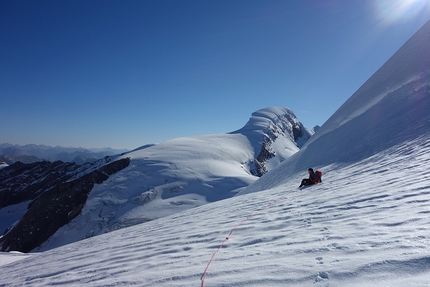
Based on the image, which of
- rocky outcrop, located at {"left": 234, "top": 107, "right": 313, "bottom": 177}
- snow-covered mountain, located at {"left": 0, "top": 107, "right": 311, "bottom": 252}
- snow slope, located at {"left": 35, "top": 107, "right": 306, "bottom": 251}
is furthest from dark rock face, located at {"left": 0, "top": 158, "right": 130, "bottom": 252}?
rocky outcrop, located at {"left": 234, "top": 107, "right": 313, "bottom": 177}

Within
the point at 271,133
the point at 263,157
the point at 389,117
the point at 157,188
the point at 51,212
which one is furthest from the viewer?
the point at 271,133

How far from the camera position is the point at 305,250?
9.73 feet

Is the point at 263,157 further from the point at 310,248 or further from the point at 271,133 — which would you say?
the point at 310,248

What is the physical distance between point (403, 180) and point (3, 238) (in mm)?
33110

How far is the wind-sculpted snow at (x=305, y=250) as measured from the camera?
2.23 m

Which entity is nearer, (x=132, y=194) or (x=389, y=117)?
(x=389, y=117)

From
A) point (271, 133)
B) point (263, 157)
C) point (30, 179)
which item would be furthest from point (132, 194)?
point (271, 133)

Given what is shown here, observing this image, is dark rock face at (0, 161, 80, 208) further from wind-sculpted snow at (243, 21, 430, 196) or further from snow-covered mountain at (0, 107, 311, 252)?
wind-sculpted snow at (243, 21, 430, 196)

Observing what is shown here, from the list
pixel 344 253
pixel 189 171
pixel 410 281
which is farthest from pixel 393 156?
pixel 189 171

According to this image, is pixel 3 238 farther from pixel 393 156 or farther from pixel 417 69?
pixel 417 69

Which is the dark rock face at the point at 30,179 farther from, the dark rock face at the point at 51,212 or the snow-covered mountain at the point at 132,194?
the dark rock face at the point at 51,212

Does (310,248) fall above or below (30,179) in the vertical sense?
below

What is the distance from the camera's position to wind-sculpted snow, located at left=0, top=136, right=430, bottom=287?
223cm

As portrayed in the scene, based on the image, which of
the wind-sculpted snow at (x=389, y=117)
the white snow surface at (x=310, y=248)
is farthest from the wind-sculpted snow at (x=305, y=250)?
the wind-sculpted snow at (x=389, y=117)
